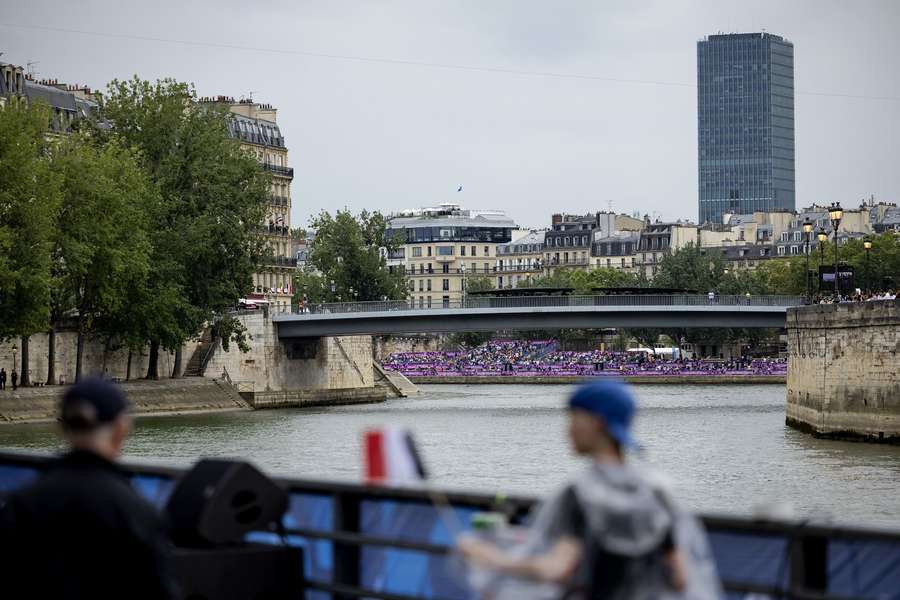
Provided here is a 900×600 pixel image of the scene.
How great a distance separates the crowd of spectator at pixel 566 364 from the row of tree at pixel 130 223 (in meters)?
35.7

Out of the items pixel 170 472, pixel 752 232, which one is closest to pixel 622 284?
pixel 752 232

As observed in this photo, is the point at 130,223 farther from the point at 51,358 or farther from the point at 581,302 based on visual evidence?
the point at 581,302

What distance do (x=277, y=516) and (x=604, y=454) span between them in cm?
276

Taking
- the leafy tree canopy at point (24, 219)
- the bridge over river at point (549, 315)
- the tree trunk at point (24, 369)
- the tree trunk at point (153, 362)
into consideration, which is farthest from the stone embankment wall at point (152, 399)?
the bridge over river at point (549, 315)

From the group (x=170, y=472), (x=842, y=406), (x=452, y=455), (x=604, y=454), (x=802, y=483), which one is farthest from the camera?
(x=842, y=406)

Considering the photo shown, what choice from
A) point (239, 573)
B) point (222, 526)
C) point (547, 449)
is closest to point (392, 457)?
point (222, 526)

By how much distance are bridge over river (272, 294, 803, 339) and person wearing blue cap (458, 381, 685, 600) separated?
58.2 metres

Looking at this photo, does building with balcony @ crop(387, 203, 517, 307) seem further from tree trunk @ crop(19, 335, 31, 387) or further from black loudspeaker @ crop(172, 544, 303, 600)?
black loudspeaker @ crop(172, 544, 303, 600)

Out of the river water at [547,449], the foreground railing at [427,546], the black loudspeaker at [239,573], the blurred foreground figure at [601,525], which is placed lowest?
the river water at [547,449]

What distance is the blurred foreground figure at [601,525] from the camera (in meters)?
5.04

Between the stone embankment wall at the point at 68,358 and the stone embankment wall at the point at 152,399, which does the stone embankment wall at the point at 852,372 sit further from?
the stone embankment wall at the point at 68,358

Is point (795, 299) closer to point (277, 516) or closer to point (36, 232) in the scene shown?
point (36, 232)

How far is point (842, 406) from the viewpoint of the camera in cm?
4278

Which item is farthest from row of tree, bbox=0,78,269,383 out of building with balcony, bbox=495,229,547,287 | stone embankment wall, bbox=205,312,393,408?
building with balcony, bbox=495,229,547,287
